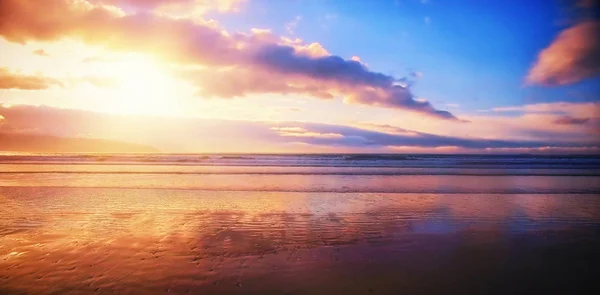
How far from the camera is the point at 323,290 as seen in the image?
5.93 meters

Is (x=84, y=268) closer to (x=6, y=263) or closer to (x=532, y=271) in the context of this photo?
(x=6, y=263)

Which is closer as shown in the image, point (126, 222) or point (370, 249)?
point (370, 249)

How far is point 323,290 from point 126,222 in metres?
8.25

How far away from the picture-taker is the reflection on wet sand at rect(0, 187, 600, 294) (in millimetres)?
6266

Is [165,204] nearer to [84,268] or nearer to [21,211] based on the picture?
[21,211]

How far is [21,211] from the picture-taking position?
13.0 meters

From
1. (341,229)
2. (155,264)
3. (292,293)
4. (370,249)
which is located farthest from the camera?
(341,229)

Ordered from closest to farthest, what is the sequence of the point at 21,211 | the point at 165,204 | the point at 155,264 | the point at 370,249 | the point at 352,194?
the point at 155,264
the point at 370,249
the point at 21,211
the point at 165,204
the point at 352,194

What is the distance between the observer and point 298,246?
8562 millimetres

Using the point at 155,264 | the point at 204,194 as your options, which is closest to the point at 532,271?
the point at 155,264

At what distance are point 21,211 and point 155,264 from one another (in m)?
9.54

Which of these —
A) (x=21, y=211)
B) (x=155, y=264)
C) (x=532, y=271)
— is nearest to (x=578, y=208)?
(x=532, y=271)

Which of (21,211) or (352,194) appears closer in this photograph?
(21,211)

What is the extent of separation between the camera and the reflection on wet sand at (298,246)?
6.27m
